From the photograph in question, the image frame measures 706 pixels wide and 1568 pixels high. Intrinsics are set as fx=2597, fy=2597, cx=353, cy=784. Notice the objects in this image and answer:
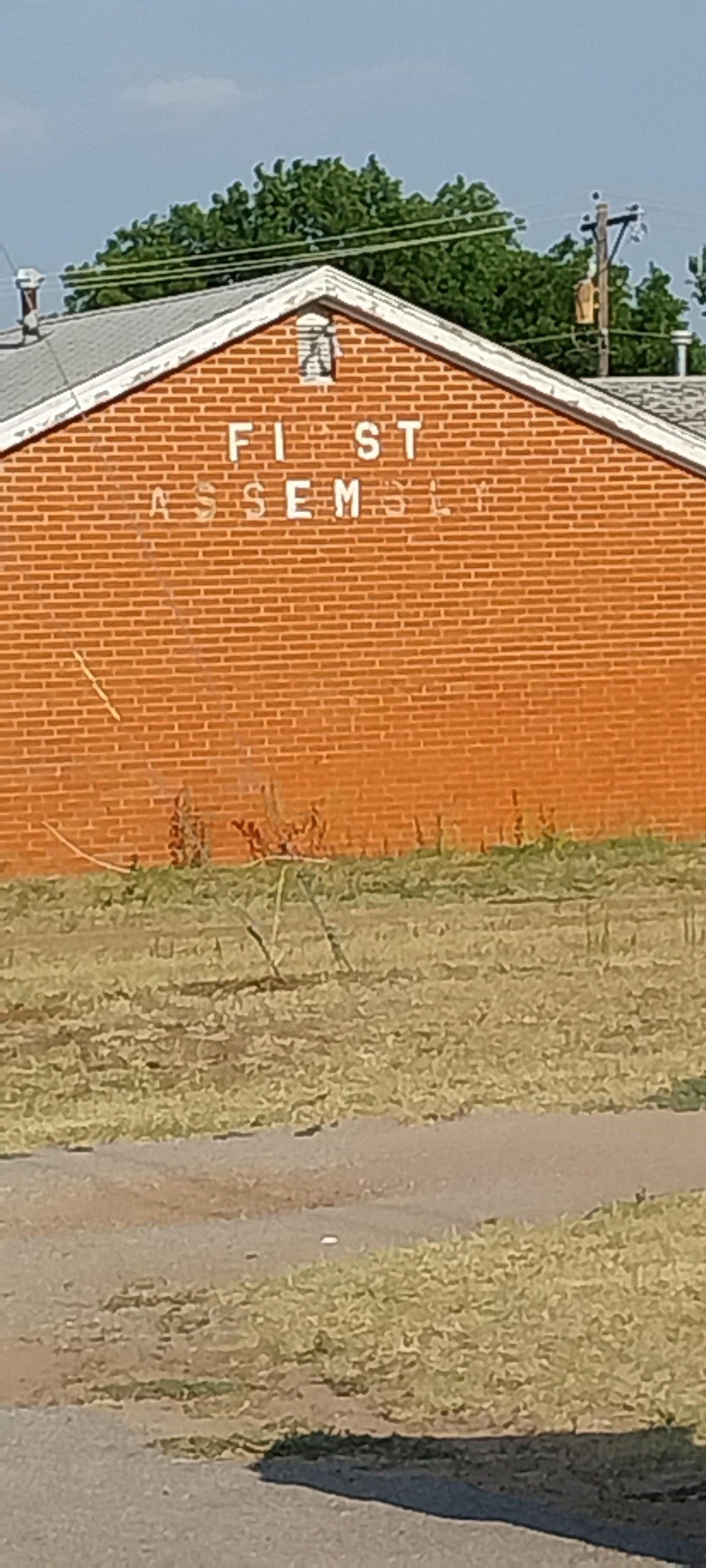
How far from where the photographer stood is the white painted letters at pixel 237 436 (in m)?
21.0

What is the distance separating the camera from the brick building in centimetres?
2056

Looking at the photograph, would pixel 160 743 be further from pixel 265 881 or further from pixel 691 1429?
pixel 691 1429

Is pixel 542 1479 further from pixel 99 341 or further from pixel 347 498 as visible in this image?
pixel 99 341

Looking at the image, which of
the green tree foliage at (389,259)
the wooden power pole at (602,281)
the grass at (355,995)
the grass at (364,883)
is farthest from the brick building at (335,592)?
the green tree foliage at (389,259)

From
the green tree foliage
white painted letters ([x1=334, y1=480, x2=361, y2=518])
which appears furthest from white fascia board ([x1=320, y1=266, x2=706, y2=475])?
the green tree foliage

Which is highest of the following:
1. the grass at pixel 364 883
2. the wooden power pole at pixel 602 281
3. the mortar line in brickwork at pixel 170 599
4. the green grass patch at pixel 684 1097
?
the wooden power pole at pixel 602 281

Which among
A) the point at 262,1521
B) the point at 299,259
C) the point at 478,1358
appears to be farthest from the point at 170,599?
the point at 299,259

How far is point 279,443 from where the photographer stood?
2122 centimetres

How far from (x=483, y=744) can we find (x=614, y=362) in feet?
148

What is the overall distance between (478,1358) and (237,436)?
1422 cm

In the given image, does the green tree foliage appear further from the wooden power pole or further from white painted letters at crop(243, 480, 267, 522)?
white painted letters at crop(243, 480, 267, 522)

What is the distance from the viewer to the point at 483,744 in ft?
72.6

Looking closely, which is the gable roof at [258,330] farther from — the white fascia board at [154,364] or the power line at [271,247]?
the power line at [271,247]

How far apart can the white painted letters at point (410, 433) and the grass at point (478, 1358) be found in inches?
510
